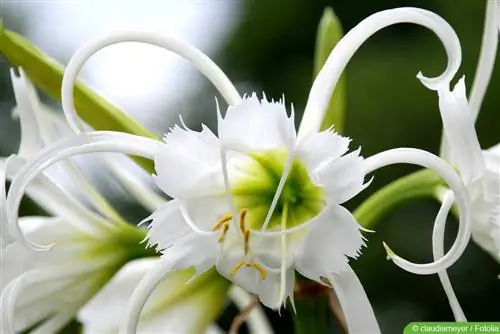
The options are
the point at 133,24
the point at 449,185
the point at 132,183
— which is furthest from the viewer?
the point at 133,24

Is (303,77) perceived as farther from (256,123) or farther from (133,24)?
(256,123)

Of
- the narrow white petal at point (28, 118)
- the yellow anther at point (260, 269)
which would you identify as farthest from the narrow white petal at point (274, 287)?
the narrow white petal at point (28, 118)

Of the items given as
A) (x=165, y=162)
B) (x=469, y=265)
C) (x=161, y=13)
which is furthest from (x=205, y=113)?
(x=165, y=162)

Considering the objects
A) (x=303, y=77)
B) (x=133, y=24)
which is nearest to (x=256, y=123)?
(x=133, y=24)

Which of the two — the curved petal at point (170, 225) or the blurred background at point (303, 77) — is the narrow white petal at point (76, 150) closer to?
the curved petal at point (170, 225)

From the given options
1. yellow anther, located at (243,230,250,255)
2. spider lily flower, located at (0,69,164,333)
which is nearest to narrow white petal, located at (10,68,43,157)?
spider lily flower, located at (0,69,164,333)

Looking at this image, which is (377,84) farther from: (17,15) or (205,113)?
(17,15)
